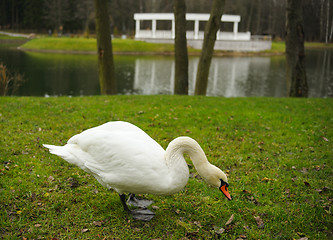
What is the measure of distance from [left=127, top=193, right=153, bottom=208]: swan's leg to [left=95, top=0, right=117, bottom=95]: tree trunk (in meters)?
8.92

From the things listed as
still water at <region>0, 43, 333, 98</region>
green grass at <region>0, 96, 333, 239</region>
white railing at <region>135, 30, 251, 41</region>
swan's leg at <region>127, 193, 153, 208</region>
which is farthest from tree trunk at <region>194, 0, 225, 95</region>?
white railing at <region>135, 30, 251, 41</region>

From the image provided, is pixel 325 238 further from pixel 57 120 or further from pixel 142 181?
pixel 57 120

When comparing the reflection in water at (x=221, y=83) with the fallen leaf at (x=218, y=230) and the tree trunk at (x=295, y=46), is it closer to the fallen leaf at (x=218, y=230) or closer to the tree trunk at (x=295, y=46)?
the tree trunk at (x=295, y=46)

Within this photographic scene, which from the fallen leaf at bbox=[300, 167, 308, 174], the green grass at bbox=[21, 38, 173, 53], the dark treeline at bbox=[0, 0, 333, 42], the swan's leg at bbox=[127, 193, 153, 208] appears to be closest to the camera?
the swan's leg at bbox=[127, 193, 153, 208]

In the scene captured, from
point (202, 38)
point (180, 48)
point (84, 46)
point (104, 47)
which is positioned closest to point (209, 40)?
point (180, 48)

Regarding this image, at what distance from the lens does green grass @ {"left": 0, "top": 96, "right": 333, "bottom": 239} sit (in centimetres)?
421

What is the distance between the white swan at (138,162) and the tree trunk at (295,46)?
414 inches

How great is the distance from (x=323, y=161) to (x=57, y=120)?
671 centimetres

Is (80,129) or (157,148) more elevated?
(157,148)

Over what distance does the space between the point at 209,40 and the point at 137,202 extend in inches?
400

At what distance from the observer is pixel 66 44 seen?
4966 centimetres

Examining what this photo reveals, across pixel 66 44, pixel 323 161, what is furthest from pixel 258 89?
pixel 66 44

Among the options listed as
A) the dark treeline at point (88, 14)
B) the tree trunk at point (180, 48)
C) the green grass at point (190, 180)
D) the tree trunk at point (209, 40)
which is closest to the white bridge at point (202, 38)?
the dark treeline at point (88, 14)

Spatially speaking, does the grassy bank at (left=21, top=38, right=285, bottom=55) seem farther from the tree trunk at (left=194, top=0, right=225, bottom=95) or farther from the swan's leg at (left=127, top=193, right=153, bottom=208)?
the swan's leg at (left=127, top=193, right=153, bottom=208)
